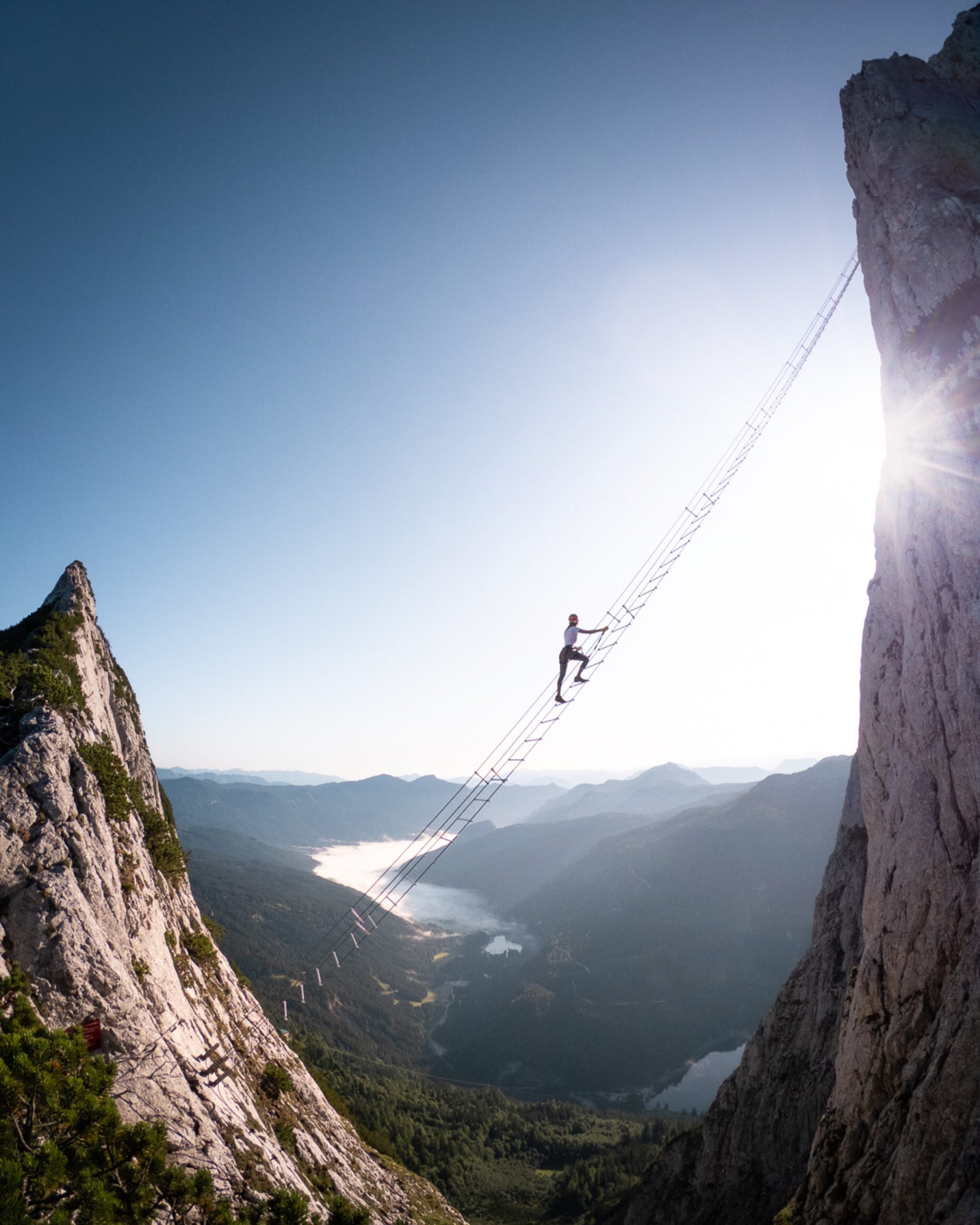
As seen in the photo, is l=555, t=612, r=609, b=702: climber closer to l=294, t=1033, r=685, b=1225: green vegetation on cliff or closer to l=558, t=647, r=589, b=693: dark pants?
l=558, t=647, r=589, b=693: dark pants

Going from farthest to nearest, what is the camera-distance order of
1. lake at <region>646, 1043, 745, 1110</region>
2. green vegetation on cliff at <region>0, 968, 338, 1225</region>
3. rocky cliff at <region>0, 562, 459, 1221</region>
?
1. lake at <region>646, 1043, 745, 1110</region>
2. rocky cliff at <region>0, 562, 459, 1221</region>
3. green vegetation on cliff at <region>0, 968, 338, 1225</region>

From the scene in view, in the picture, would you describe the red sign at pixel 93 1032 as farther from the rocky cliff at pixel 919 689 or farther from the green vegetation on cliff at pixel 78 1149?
the rocky cliff at pixel 919 689

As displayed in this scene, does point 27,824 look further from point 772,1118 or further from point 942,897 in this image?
point 772,1118

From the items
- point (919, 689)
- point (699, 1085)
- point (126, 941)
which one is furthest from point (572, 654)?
point (699, 1085)

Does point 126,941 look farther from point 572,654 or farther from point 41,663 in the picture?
point 572,654

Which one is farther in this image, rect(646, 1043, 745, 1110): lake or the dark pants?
rect(646, 1043, 745, 1110): lake

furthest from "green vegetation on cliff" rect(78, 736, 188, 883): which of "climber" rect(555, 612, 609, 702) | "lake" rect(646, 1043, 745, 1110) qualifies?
"lake" rect(646, 1043, 745, 1110)

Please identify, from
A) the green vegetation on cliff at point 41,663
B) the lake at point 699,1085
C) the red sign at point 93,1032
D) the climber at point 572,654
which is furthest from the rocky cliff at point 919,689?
the lake at point 699,1085
